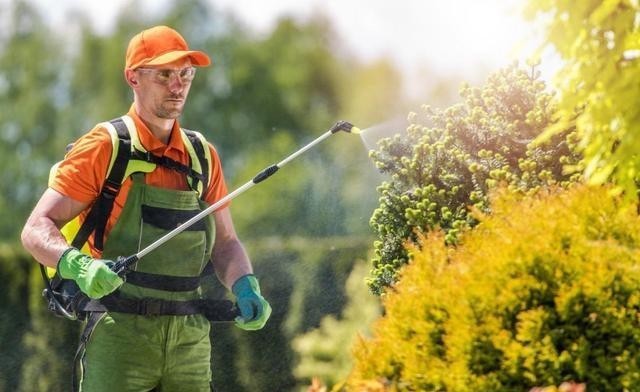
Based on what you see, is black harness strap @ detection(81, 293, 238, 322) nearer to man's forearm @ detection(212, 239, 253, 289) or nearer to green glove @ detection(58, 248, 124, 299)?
green glove @ detection(58, 248, 124, 299)

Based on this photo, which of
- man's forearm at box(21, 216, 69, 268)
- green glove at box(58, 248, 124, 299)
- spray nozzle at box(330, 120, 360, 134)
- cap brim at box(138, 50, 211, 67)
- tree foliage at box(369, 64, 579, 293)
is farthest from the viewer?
tree foliage at box(369, 64, 579, 293)

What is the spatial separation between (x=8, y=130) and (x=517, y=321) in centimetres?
3323

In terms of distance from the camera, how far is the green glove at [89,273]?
4.71 meters

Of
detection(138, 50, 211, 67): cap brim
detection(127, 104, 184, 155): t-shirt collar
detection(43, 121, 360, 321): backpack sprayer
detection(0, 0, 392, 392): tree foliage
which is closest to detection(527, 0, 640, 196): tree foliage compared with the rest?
detection(43, 121, 360, 321): backpack sprayer

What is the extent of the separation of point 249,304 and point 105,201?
2.54ft

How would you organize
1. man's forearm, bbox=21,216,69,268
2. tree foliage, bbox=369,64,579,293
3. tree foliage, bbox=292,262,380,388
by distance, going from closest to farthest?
man's forearm, bbox=21,216,69,268, tree foliage, bbox=369,64,579,293, tree foliage, bbox=292,262,380,388

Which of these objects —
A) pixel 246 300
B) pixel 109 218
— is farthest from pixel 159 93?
pixel 246 300

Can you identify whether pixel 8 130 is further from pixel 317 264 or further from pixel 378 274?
pixel 378 274

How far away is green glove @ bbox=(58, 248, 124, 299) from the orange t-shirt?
0.23m

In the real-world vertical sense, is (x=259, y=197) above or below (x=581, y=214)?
above

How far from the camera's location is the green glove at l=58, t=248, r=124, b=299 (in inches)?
186

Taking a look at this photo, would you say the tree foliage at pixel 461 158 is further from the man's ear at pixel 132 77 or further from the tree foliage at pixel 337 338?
the tree foliage at pixel 337 338

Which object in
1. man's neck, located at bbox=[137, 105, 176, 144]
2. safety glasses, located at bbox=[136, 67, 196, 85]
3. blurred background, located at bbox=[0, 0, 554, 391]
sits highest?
blurred background, located at bbox=[0, 0, 554, 391]

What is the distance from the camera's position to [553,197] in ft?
16.5
